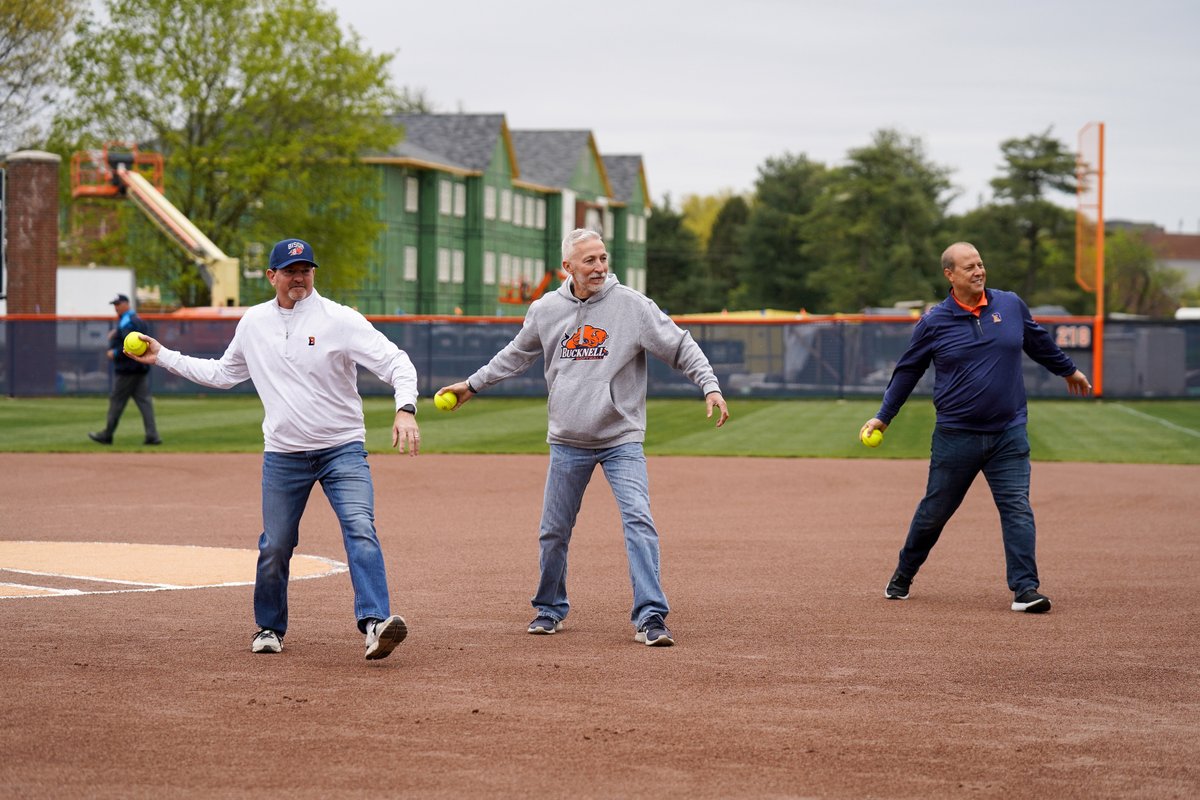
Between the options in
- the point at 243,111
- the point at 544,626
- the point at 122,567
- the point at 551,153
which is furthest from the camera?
the point at 551,153

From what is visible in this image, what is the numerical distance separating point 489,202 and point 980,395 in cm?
6724

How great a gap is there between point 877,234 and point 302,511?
260ft

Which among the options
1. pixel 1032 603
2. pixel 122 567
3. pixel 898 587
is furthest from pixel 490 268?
pixel 1032 603

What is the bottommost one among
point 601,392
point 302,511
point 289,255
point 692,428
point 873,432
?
point 692,428

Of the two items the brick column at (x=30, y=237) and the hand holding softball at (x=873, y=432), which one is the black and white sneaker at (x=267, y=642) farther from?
the brick column at (x=30, y=237)

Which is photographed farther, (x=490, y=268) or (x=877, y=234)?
(x=877, y=234)

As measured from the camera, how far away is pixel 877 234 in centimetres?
8494

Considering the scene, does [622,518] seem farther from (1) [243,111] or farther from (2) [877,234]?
(2) [877,234]

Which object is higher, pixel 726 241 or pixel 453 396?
pixel 726 241

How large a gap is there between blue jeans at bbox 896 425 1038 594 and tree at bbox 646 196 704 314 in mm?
94365

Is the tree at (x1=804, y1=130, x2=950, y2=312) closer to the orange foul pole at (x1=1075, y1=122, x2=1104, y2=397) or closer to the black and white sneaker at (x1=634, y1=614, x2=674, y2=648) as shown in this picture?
the orange foul pole at (x1=1075, y1=122, x2=1104, y2=397)

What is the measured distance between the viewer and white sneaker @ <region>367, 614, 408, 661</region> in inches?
282

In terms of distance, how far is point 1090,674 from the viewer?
7160 mm

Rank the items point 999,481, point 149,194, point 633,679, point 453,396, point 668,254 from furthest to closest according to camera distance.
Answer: point 668,254, point 149,194, point 999,481, point 453,396, point 633,679
